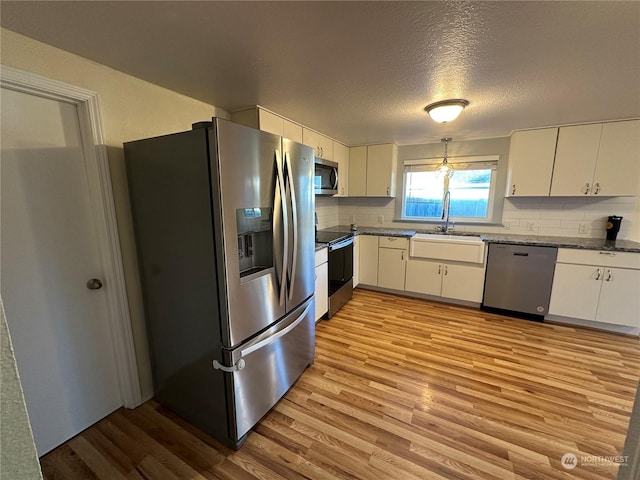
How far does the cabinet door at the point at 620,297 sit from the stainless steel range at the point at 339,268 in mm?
2572

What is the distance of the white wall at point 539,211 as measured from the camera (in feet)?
9.68

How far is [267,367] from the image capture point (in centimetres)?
167

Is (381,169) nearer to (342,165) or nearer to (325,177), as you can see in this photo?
(342,165)

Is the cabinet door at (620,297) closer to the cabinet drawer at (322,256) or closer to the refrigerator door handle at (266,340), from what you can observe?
the cabinet drawer at (322,256)

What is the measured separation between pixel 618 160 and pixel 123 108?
4321 millimetres

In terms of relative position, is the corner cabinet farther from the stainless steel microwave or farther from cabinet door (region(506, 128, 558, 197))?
cabinet door (region(506, 128, 558, 197))

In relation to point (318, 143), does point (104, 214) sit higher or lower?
lower

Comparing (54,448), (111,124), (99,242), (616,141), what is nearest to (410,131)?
(616,141)

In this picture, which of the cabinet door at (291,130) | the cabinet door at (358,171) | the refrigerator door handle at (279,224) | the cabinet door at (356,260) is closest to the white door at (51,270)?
the refrigerator door handle at (279,224)

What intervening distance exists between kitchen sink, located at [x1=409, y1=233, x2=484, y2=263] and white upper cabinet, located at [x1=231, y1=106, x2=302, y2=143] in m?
2.06

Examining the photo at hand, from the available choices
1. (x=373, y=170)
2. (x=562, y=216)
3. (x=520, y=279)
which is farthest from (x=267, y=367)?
(x=562, y=216)

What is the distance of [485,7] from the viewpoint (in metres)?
1.08

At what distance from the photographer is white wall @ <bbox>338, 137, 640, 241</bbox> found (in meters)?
2.95

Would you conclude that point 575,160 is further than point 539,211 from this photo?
No
